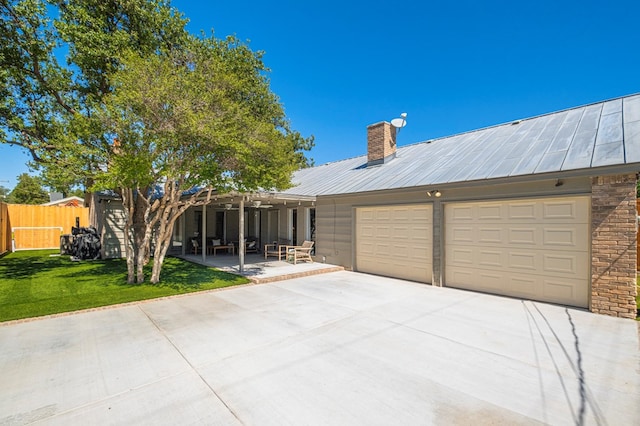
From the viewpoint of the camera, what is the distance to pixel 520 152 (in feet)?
25.2

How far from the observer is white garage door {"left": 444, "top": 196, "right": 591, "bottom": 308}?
616 centimetres

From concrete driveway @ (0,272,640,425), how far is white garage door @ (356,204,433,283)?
2604 mm

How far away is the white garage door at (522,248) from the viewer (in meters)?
6.16

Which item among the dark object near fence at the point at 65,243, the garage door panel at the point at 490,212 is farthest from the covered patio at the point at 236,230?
the garage door panel at the point at 490,212

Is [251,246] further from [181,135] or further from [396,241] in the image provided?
[181,135]

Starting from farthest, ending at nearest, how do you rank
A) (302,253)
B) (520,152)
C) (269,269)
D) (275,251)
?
(275,251), (302,253), (269,269), (520,152)

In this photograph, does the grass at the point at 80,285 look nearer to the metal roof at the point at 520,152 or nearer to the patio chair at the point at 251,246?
the patio chair at the point at 251,246

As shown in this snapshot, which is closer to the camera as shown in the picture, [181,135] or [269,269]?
[181,135]

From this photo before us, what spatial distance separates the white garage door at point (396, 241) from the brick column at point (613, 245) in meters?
3.40

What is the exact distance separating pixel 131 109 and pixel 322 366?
20.5 feet

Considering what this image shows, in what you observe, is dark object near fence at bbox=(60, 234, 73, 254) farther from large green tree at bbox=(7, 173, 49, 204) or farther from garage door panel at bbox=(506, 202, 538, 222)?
large green tree at bbox=(7, 173, 49, 204)

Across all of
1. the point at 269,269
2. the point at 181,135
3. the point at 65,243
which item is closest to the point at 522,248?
the point at 269,269

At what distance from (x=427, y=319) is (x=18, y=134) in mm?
12429

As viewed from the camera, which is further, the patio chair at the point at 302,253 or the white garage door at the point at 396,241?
the patio chair at the point at 302,253
